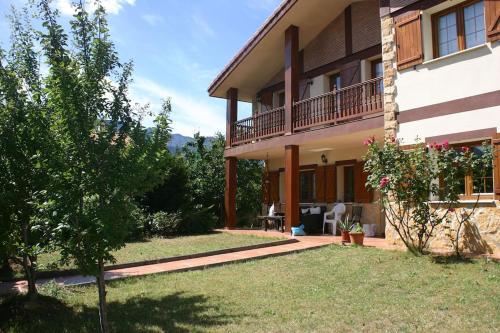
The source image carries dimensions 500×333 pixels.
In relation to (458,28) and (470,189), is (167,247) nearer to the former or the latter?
(470,189)

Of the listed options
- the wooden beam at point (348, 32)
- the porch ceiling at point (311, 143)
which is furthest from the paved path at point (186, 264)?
the wooden beam at point (348, 32)

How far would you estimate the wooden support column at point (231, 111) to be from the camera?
1631 centimetres

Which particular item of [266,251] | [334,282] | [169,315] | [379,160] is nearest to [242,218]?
[266,251]

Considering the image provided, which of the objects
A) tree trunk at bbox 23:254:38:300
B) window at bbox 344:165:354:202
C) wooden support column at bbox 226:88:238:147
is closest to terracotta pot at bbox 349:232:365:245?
window at bbox 344:165:354:202

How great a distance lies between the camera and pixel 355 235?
9.95 m

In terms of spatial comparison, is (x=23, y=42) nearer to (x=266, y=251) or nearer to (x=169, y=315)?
(x=169, y=315)

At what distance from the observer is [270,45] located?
48.1 feet

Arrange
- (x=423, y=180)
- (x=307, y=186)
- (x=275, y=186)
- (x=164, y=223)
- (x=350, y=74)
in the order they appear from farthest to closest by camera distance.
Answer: (x=275, y=186), (x=307, y=186), (x=164, y=223), (x=350, y=74), (x=423, y=180)

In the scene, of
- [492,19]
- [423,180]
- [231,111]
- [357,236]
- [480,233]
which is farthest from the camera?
[231,111]

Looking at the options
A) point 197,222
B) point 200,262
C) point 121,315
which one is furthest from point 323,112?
point 121,315

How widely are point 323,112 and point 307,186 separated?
379 centimetres

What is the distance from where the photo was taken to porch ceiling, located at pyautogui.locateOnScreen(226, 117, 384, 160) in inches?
447

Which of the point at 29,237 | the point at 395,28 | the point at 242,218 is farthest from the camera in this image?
the point at 242,218

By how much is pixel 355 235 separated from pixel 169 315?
228 inches
